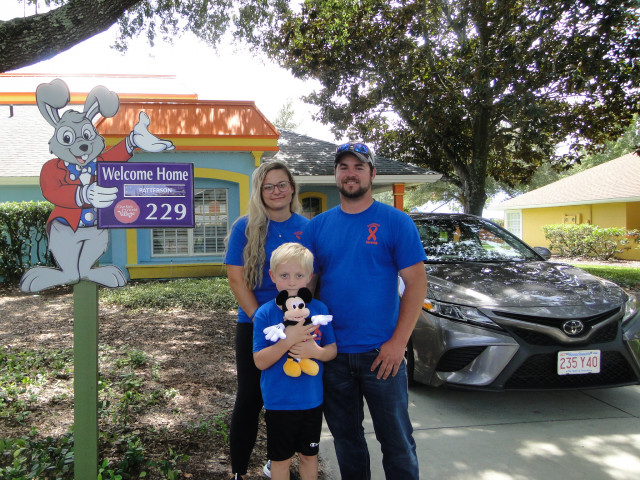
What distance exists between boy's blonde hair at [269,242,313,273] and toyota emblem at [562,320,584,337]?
7.41ft

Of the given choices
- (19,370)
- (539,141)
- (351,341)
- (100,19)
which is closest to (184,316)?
(19,370)

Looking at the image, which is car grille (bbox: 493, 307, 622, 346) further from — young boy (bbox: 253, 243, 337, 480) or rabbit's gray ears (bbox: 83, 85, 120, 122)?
rabbit's gray ears (bbox: 83, 85, 120, 122)

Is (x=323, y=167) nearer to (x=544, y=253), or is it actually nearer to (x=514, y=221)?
(x=544, y=253)

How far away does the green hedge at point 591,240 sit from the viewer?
18625 mm

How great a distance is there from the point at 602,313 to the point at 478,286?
34.7 inches

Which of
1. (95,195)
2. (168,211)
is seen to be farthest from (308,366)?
(95,195)

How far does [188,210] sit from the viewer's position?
105 inches

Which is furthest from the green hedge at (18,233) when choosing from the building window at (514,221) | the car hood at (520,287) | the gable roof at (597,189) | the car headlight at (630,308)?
the building window at (514,221)

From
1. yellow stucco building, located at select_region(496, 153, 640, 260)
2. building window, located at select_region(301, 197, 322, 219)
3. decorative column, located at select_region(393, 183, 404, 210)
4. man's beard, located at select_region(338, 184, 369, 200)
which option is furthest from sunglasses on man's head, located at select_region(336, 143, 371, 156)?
yellow stucco building, located at select_region(496, 153, 640, 260)

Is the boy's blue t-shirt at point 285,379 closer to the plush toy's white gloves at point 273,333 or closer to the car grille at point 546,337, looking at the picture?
the plush toy's white gloves at point 273,333

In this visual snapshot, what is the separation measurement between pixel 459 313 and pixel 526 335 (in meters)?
0.48

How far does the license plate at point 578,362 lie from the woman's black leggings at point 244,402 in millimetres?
2169

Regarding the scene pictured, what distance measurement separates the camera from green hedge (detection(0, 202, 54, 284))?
10.1m

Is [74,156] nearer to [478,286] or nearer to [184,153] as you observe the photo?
[478,286]
